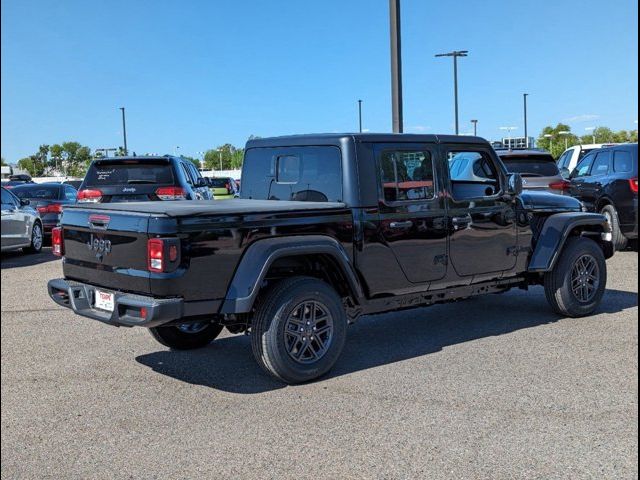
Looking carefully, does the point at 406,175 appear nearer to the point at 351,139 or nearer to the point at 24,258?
the point at 351,139

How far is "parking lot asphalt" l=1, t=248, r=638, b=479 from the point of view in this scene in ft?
12.8

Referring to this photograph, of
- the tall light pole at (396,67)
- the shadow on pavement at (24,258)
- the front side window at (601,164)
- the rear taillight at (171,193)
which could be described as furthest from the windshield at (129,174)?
the front side window at (601,164)

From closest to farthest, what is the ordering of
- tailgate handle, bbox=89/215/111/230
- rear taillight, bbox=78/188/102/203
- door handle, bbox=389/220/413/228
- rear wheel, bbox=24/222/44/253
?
tailgate handle, bbox=89/215/111/230, door handle, bbox=389/220/413/228, rear taillight, bbox=78/188/102/203, rear wheel, bbox=24/222/44/253

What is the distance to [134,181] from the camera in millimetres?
12008

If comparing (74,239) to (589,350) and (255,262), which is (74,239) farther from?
(589,350)

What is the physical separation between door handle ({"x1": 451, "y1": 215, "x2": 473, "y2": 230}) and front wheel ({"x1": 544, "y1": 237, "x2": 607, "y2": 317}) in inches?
55.4

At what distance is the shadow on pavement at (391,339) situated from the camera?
5.64m

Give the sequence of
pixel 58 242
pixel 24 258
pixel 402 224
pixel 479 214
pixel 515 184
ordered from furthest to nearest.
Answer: pixel 24 258 → pixel 515 184 → pixel 479 214 → pixel 402 224 → pixel 58 242

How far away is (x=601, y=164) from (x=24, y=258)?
428 inches

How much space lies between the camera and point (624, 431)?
14.2 feet

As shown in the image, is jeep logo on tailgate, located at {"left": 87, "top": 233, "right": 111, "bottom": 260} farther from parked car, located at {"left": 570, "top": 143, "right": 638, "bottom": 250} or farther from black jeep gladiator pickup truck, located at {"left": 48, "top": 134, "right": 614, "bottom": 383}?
parked car, located at {"left": 570, "top": 143, "right": 638, "bottom": 250}

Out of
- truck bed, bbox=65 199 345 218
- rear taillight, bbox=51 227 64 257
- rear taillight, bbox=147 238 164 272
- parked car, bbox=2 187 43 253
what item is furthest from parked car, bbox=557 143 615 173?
rear taillight, bbox=147 238 164 272

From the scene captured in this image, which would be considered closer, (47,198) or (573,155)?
(47,198)

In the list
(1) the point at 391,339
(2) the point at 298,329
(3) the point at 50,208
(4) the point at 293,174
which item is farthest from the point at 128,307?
(3) the point at 50,208
